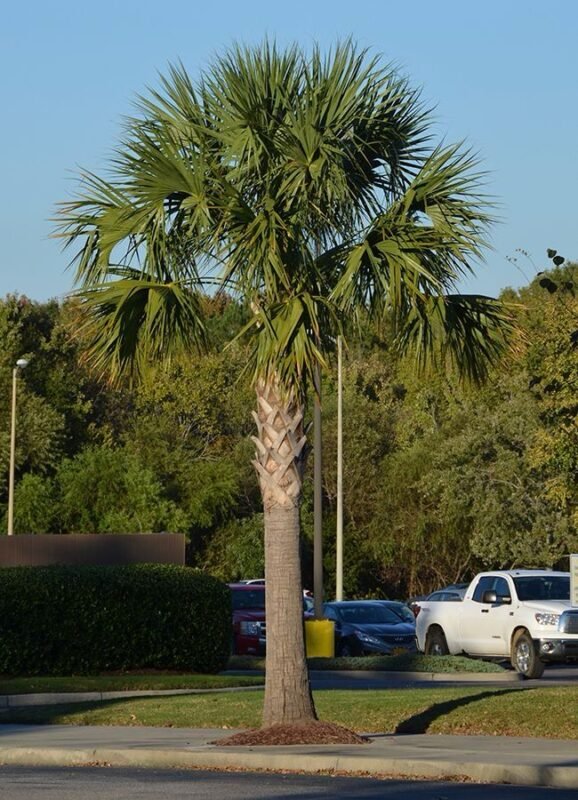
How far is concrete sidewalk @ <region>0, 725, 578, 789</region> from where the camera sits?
1309 cm

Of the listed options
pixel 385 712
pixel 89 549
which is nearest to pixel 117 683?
pixel 89 549

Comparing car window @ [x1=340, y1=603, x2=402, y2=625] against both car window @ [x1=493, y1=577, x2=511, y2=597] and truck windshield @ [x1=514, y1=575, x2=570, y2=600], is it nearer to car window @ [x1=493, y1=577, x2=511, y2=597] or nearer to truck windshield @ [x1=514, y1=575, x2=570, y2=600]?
car window @ [x1=493, y1=577, x2=511, y2=597]

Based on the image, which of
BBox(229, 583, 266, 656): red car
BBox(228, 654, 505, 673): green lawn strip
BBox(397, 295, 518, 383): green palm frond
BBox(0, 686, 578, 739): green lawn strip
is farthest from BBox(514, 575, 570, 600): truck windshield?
BBox(397, 295, 518, 383): green palm frond

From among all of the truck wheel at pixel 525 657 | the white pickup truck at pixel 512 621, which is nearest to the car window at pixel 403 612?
the white pickup truck at pixel 512 621

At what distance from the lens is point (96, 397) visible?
6475cm

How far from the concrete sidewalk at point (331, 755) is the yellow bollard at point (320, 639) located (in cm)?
1334

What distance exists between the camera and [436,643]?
31078 mm

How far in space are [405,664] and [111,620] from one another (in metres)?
5.74

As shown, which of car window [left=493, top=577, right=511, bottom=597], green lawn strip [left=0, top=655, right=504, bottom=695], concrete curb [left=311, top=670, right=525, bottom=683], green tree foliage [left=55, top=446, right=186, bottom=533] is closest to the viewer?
green lawn strip [left=0, top=655, right=504, bottom=695]

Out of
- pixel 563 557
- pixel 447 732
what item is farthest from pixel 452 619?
pixel 563 557

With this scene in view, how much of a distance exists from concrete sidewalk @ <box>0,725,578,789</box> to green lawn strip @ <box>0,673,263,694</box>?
522 cm

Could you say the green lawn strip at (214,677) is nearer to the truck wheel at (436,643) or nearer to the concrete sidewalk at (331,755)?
the truck wheel at (436,643)

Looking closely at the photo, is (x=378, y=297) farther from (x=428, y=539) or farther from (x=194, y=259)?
(x=428, y=539)

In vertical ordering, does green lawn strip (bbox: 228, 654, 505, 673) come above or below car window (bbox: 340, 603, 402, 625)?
below
